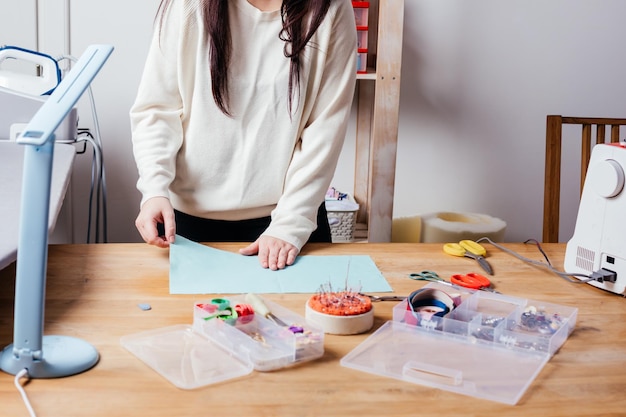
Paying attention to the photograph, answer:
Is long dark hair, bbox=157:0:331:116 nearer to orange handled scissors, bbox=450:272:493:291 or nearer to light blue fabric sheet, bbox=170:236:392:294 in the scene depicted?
light blue fabric sheet, bbox=170:236:392:294

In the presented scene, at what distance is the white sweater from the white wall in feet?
4.28

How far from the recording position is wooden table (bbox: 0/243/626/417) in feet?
2.56

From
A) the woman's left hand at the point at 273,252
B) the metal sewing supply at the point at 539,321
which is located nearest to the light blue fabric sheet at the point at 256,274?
the woman's left hand at the point at 273,252

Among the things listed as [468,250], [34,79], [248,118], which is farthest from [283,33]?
[34,79]

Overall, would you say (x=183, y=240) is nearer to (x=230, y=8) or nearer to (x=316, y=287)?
(x=316, y=287)

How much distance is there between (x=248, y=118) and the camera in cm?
142

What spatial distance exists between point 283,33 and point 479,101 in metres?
1.63

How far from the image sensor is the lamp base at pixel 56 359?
2.67 feet

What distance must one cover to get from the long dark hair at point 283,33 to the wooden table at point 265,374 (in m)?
0.36

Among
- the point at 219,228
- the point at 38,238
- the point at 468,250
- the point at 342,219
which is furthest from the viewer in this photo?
the point at 342,219

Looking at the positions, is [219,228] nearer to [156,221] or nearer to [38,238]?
[156,221]

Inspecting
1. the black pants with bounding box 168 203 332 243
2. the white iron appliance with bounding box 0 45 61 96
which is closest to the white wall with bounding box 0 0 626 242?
the white iron appliance with bounding box 0 45 61 96

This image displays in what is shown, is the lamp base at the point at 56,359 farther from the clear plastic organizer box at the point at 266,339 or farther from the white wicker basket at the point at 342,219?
the white wicker basket at the point at 342,219

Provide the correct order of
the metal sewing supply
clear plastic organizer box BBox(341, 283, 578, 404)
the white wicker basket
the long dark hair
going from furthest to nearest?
the white wicker basket
the long dark hair
the metal sewing supply
clear plastic organizer box BBox(341, 283, 578, 404)
